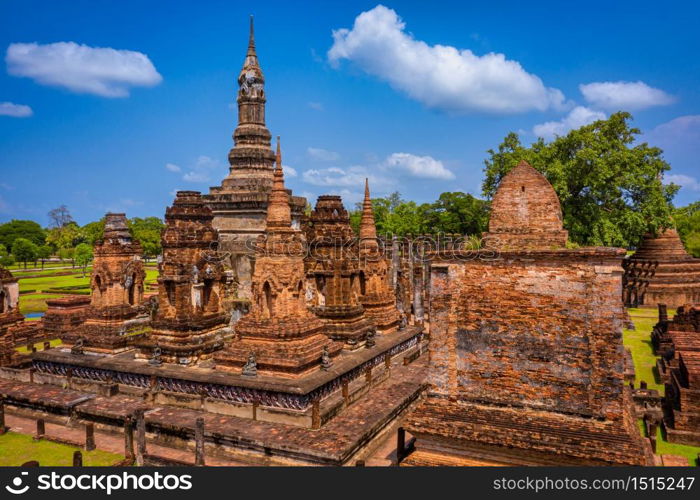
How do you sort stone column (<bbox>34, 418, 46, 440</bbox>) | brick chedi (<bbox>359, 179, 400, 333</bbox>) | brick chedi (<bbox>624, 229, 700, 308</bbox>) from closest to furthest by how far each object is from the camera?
stone column (<bbox>34, 418, 46, 440</bbox>) → brick chedi (<bbox>359, 179, 400, 333</bbox>) → brick chedi (<bbox>624, 229, 700, 308</bbox>)

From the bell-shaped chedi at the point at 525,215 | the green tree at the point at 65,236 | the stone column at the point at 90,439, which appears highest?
the green tree at the point at 65,236

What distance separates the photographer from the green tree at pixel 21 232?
10011 centimetres

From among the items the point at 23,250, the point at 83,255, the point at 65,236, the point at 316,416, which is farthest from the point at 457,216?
the point at 65,236

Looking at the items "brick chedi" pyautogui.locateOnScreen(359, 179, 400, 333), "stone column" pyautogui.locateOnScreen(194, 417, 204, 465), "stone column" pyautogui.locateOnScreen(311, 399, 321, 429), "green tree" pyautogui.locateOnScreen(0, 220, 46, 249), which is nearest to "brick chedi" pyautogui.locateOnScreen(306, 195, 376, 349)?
"brick chedi" pyautogui.locateOnScreen(359, 179, 400, 333)

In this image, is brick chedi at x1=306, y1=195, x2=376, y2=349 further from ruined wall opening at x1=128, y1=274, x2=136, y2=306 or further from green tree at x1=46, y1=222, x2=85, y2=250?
green tree at x1=46, y1=222, x2=85, y2=250

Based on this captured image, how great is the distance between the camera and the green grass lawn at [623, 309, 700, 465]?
44.6 ft

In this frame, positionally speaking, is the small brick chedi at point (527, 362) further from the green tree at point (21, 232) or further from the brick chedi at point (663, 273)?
the green tree at point (21, 232)

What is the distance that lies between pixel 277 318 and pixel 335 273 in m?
4.76

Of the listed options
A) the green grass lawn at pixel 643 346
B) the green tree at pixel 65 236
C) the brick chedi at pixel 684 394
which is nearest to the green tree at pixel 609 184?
the green grass lawn at pixel 643 346

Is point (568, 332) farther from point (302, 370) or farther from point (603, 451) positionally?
point (302, 370)

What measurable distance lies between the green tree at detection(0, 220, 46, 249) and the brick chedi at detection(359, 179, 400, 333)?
326 feet

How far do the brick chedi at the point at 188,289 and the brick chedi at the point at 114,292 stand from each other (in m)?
2.91

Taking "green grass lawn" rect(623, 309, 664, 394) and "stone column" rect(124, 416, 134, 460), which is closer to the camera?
"stone column" rect(124, 416, 134, 460)

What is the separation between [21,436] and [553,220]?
1543cm
